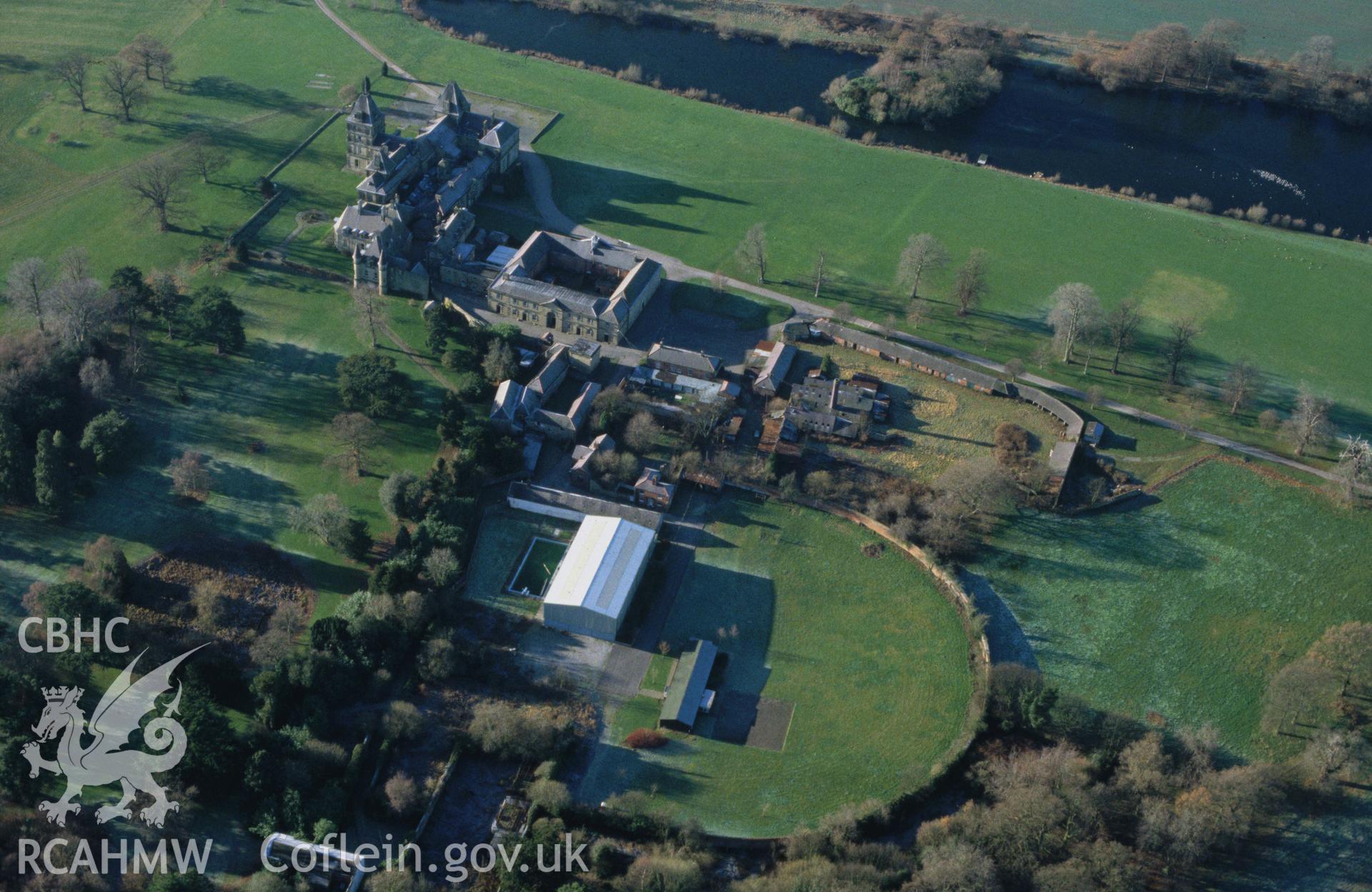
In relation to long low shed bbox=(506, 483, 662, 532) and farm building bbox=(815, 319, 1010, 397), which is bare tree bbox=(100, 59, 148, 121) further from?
farm building bbox=(815, 319, 1010, 397)

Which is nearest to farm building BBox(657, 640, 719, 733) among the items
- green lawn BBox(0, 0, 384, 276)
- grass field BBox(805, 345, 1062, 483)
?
grass field BBox(805, 345, 1062, 483)

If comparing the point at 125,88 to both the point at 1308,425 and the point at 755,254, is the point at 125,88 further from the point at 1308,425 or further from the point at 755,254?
the point at 1308,425

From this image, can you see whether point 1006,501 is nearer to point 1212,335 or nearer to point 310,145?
point 1212,335

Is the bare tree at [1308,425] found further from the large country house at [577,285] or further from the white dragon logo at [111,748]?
the white dragon logo at [111,748]

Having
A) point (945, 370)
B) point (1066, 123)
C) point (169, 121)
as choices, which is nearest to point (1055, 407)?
point (945, 370)

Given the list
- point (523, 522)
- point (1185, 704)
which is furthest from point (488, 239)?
point (1185, 704)

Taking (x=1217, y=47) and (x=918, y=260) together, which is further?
(x=1217, y=47)
